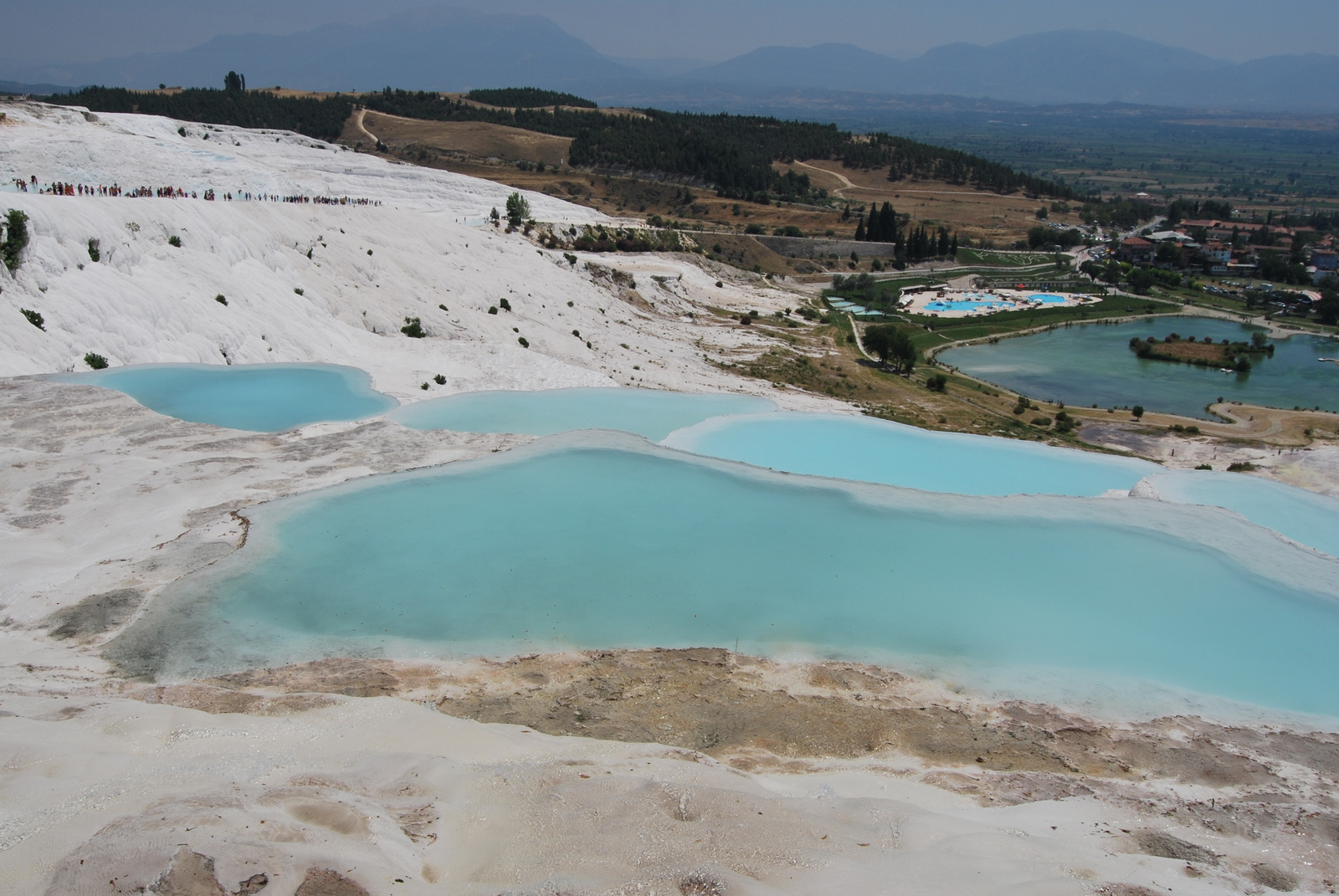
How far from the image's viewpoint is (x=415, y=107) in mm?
131250

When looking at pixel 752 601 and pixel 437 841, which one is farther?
pixel 752 601

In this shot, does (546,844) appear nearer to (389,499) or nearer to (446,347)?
(389,499)

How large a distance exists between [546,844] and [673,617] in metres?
6.83

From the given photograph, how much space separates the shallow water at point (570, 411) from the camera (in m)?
24.0

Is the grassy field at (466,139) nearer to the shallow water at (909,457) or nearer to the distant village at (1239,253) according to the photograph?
the distant village at (1239,253)

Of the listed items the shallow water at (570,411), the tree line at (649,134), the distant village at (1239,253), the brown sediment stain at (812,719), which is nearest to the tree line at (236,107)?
the tree line at (649,134)

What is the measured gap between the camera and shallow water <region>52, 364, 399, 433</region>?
22344 mm

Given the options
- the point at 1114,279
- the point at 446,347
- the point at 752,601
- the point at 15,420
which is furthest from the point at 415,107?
the point at 752,601

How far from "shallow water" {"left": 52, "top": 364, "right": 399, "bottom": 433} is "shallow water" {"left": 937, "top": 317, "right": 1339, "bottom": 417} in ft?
143

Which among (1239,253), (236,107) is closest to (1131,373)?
(1239,253)

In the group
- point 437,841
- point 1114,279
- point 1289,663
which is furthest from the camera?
point 1114,279

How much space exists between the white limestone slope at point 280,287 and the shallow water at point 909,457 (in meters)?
7.07

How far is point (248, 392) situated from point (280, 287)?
25.6 feet

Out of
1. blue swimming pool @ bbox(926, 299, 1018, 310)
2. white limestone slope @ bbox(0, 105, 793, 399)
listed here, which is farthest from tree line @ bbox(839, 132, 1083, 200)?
white limestone slope @ bbox(0, 105, 793, 399)
